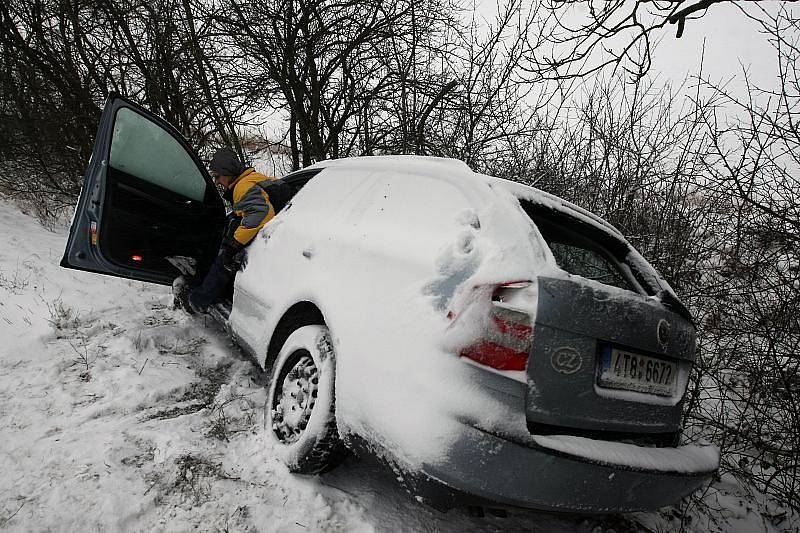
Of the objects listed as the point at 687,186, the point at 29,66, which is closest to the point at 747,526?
the point at 687,186

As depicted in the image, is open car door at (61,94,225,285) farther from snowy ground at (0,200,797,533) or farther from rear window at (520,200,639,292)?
rear window at (520,200,639,292)

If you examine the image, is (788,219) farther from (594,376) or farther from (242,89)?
(242,89)

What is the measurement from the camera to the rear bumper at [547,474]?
59.9 inches

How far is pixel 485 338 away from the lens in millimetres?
1581

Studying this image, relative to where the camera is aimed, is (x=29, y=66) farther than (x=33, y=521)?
Yes

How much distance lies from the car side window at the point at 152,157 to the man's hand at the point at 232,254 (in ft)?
3.34

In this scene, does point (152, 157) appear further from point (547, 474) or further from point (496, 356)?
point (547, 474)

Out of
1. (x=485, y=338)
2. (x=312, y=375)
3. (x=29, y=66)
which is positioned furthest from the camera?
(x=29, y=66)

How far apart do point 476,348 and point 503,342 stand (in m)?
0.10

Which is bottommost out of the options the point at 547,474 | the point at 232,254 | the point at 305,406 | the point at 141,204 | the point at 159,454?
the point at 159,454

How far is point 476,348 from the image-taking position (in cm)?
158

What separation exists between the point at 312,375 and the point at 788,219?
142 inches

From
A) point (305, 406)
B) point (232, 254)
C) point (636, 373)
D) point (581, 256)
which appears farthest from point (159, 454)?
point (581, 256)

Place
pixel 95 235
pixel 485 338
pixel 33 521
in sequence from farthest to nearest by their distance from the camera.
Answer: pixel 95 235, pixel 33 521, pixel 485 338
